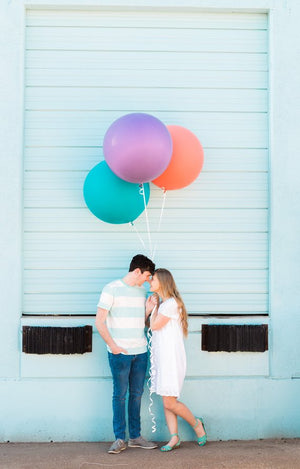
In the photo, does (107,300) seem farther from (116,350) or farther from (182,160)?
(182,160)

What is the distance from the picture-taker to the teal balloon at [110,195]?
187 inches

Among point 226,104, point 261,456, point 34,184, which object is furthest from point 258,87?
point 261,456

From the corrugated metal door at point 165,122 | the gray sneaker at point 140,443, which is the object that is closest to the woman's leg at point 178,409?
the gray sneaker at point 140,443

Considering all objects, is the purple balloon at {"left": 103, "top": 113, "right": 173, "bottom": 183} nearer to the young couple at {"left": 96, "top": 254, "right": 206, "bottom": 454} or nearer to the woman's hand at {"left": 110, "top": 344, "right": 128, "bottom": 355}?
the young couple at {"left": 96, "top": 254, "right": 206, "bottom": 454}

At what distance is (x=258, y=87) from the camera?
18.4 feet

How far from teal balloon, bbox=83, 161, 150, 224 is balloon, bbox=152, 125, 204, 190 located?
306 mm

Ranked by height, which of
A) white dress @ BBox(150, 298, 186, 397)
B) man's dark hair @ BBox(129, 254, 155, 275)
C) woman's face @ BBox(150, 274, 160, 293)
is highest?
man's dark hair @ BBox(129, 254, 155, 275)

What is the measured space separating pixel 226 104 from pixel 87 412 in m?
3.19

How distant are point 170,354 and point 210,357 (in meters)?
0.65

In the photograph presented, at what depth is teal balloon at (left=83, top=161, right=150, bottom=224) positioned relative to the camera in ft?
15.6

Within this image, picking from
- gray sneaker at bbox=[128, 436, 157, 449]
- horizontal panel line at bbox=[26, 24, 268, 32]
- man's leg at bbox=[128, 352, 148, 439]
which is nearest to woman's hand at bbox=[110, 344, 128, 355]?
man's leg at bbox=[128, 352, 148, 439]

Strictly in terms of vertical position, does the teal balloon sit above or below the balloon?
below

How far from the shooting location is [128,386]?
16.7 feet

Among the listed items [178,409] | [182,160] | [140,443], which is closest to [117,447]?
[140,443]
